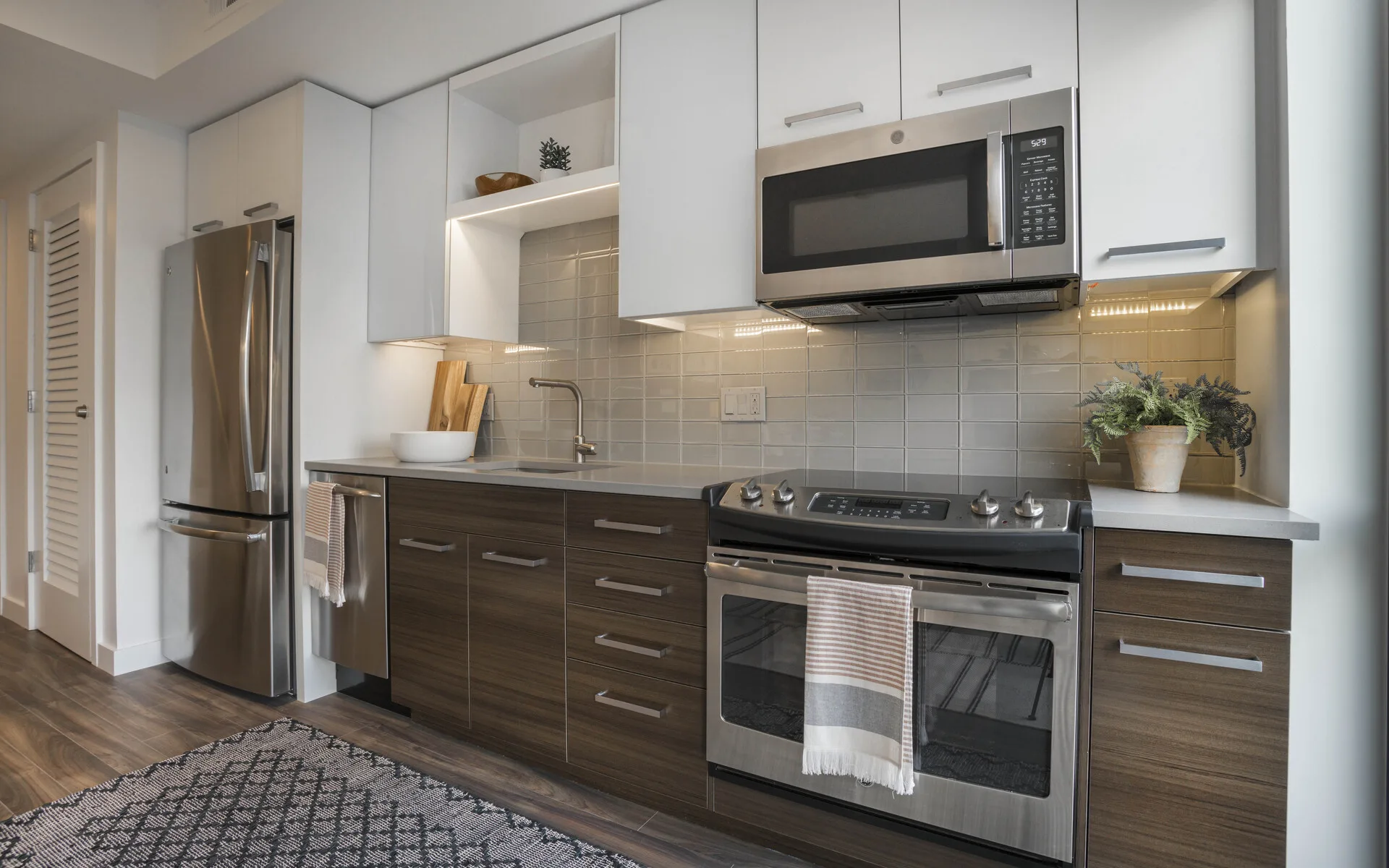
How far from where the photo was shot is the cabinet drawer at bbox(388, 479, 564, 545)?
2.05 m

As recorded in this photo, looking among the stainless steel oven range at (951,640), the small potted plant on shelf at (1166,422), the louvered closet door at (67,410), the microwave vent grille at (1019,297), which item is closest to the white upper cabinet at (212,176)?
the louvered closet door at (67,410)

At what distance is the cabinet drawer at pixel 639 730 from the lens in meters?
1.80

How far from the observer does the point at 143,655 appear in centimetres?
300

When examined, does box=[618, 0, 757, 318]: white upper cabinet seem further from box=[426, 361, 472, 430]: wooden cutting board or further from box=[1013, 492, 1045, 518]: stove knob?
box=[426, 361, 472, 430]: wooden cutting board

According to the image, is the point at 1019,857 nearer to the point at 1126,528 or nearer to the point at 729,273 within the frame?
the point at 1126,528

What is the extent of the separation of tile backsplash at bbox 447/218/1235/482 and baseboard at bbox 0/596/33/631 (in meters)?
2.70

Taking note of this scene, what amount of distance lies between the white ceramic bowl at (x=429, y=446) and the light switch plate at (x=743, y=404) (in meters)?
1.06

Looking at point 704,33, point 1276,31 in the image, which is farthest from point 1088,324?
point 704,33

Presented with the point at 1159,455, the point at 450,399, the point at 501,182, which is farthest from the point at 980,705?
the point at 450,399

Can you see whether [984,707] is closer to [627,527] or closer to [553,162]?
[627,527]

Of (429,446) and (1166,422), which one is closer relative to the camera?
(1166,422)

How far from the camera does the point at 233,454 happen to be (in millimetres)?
2689

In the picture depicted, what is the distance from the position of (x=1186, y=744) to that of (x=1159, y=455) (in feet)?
2.10

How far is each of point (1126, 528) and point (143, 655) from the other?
12.2 feet
